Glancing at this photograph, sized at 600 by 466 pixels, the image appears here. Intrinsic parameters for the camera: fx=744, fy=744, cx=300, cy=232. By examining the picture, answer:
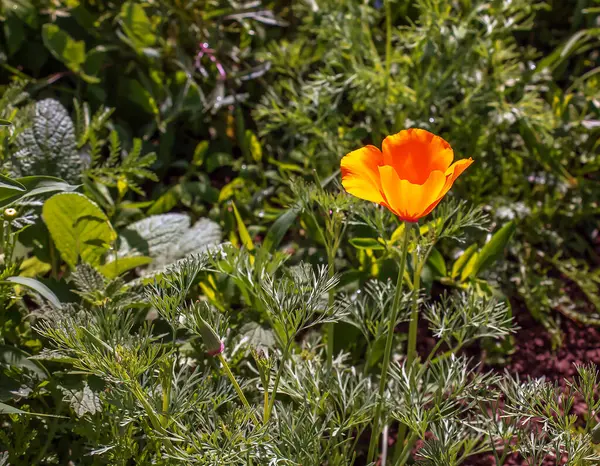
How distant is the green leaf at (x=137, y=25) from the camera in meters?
2.11

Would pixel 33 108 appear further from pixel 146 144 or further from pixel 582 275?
pixel 582 275

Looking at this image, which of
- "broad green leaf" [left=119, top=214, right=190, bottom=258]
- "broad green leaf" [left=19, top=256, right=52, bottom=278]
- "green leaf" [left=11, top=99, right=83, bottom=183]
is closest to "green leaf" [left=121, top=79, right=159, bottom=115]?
"green leaf" [left=11, top=99, right=83, bottom=183]

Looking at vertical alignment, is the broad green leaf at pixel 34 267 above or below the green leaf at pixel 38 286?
below

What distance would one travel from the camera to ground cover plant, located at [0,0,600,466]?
3.83 feet

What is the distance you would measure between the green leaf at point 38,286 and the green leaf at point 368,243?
1.95ft

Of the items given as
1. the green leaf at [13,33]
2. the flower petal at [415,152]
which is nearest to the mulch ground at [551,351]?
the flower petal at [415,152]

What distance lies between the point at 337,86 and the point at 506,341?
875 millimetres

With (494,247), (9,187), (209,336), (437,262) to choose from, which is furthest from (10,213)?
(494,247)

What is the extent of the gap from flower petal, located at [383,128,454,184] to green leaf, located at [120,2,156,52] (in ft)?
3.92

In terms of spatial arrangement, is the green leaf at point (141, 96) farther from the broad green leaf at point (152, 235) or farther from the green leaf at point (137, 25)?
the broad green leaf at point (152, 235)

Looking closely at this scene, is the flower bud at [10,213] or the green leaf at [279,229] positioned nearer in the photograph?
the flower bud at [10,213]

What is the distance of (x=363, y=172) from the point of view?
115 cm

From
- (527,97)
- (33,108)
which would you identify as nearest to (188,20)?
(33,108)

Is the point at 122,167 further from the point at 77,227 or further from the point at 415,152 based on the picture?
the point at 415,152
